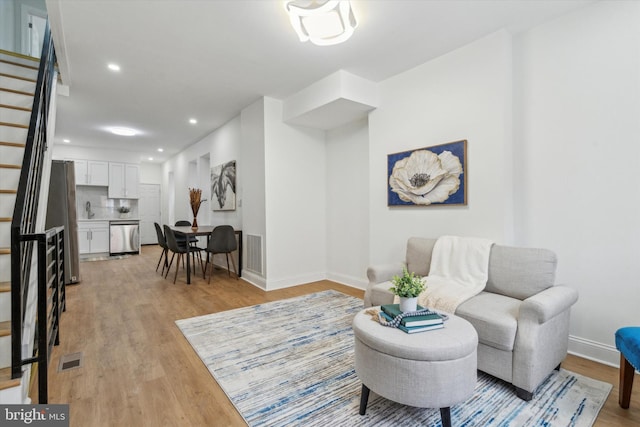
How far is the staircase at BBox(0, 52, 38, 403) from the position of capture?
5.07 ft

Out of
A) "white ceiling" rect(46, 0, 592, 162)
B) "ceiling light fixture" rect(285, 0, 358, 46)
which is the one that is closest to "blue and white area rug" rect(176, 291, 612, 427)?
"ceiling light fixture" rect(285, 0, 358, 46)

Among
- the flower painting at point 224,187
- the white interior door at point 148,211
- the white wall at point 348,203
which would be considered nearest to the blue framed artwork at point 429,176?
the white wall at point 348,203

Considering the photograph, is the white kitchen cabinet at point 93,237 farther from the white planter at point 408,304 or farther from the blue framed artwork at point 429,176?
the white planter at point 408,304

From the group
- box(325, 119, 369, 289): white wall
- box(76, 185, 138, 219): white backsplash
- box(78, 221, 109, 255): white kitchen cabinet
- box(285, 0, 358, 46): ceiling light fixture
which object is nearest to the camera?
box(285, 0, 358, 46): ceiling light fixture

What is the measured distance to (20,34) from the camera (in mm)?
4211

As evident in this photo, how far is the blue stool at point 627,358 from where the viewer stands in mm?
1528

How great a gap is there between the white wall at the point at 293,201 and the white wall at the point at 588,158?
2785mm

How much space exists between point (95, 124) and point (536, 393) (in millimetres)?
7321

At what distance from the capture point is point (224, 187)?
224 inches

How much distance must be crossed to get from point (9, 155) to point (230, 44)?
2091 mm

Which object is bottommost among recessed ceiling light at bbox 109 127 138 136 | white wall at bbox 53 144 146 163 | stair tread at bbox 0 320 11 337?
stair tread at bbox 0 320 11 337

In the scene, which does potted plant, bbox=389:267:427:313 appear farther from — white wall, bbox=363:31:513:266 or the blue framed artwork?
the blue framed artwork

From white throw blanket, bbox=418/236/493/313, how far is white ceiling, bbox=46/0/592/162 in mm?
1901

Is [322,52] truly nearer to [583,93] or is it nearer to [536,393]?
[583,93]
